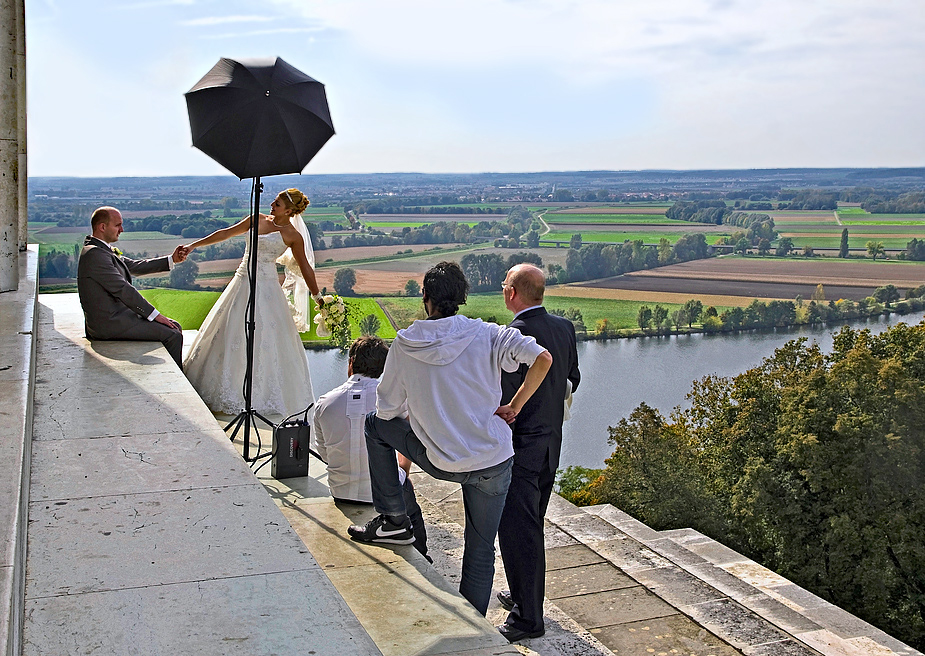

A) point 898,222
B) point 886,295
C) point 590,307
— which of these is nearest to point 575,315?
point 590,307

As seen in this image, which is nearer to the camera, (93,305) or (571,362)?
(571,362)

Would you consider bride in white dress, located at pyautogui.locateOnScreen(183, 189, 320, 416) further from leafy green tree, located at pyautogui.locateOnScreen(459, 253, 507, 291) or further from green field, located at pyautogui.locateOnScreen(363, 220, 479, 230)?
green field, located at pyautogui.locateOnScreen(363, 220, 479, 230)

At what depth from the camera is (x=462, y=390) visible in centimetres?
331

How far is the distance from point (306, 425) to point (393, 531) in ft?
4.12

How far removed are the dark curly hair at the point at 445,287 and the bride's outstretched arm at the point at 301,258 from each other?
9.21ft

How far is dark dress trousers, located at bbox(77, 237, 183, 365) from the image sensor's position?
587 cm

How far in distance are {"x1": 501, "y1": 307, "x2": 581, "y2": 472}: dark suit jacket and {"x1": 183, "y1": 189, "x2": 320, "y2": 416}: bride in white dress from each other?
2.71 m

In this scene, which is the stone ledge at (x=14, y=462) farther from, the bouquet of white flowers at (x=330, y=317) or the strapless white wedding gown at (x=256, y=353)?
the bouquet of white flowers at (x=330, y=317)

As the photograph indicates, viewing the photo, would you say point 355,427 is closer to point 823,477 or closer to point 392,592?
point 392,592

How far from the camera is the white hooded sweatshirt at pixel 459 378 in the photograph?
3.29 m

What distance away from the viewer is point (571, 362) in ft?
12.6

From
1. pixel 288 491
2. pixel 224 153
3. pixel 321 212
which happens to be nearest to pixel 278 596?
pixel 288 491

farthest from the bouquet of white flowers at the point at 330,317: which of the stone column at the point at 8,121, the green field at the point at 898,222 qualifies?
the green field at the point at 898,222

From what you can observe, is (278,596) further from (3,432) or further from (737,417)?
(737,417)
